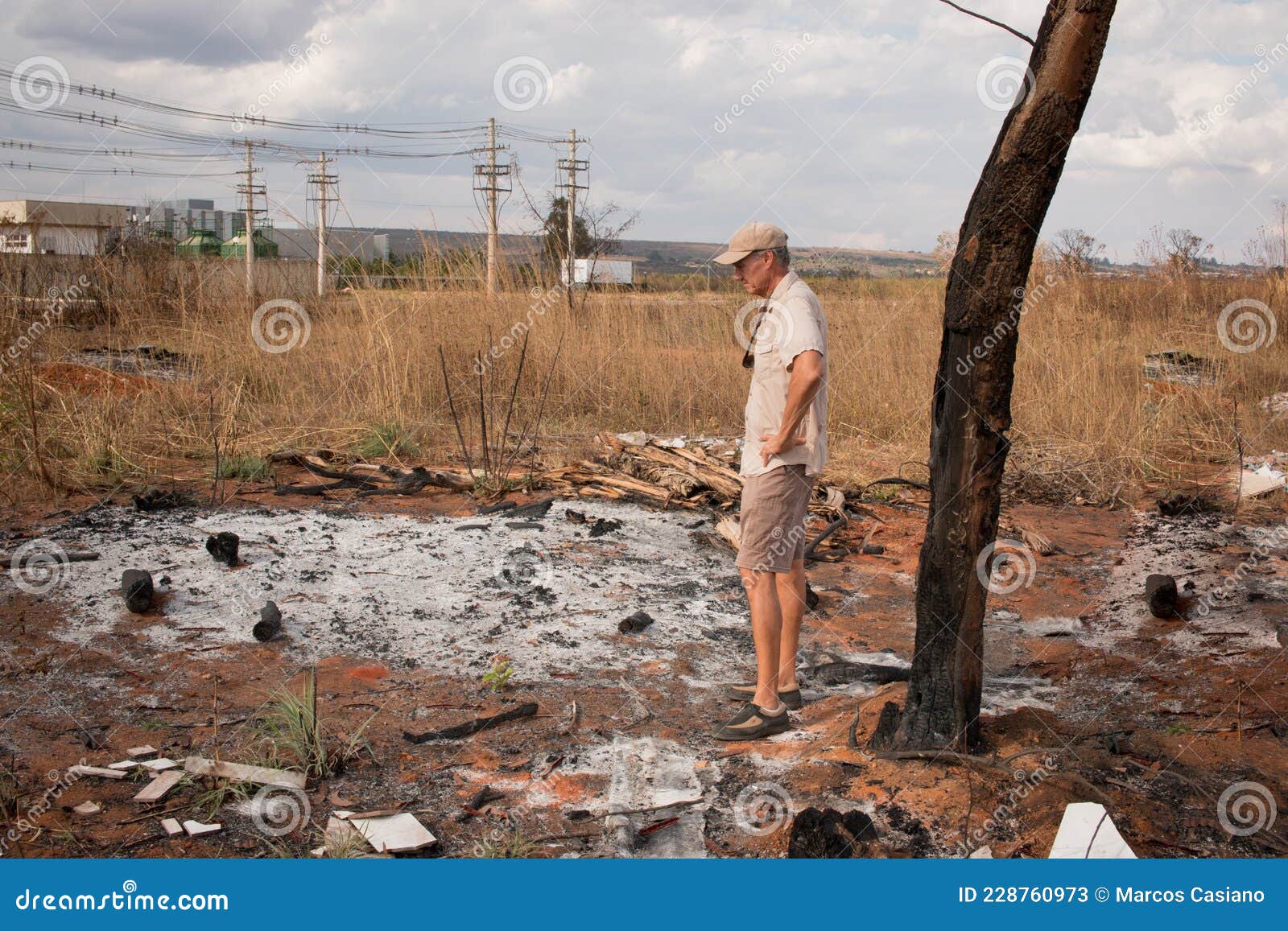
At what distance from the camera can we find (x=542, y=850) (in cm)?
292

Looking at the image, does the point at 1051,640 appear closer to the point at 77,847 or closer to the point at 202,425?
the point at 77,847

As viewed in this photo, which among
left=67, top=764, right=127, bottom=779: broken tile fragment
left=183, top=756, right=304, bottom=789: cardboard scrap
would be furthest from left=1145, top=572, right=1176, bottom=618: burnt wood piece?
left=67, top=764, right=127, bottom=779: broken tile fragment

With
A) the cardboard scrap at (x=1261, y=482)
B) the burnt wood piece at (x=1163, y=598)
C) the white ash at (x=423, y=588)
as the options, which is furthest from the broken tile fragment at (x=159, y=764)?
the cardboard scrap at (x=1261, y=482)

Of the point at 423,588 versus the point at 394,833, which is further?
the point at 423,588

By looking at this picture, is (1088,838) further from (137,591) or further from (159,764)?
(137,591)

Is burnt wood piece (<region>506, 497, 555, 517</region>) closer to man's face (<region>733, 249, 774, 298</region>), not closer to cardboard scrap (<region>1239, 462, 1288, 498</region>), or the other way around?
man's face (<region>733, 249, 774, 298</region>)

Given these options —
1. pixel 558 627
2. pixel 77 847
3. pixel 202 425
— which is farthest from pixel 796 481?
pixel 202 425

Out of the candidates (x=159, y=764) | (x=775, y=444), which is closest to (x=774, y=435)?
(x=775, y=444)

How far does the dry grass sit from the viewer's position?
7.21 metres

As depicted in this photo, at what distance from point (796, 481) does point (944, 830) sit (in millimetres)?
1344

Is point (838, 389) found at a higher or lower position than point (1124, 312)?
lower

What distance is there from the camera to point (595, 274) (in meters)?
10.4

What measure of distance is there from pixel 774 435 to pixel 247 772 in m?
2.12

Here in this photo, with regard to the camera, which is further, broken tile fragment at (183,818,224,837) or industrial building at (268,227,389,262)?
industrial building at (268,227,389,262)
